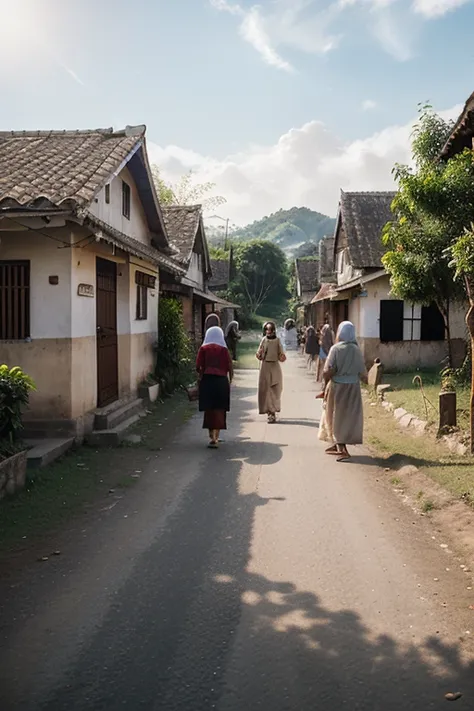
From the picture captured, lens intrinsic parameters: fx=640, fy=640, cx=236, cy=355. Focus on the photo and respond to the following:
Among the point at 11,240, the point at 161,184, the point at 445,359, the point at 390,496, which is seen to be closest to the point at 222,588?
the point at 390,496

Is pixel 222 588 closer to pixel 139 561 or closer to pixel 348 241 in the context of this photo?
pixel 139 561

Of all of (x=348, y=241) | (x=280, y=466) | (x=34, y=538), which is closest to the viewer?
(x=34, y=538)

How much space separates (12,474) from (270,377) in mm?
6302

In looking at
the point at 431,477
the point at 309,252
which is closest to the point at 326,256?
the point at 431,477

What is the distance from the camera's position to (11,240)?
9.07 metres

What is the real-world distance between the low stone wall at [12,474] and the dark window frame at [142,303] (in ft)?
23.1

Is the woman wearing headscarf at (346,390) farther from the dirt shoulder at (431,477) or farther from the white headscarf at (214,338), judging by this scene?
A: the white headscarf at (214,338)

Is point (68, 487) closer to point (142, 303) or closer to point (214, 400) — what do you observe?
point (214, 400)

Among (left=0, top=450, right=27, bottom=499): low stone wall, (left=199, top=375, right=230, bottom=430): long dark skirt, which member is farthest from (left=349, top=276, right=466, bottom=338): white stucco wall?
(left=0, top=450, right=27, bottom=499): low stone wall

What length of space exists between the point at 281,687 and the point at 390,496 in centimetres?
422

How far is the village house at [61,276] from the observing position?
8688mm

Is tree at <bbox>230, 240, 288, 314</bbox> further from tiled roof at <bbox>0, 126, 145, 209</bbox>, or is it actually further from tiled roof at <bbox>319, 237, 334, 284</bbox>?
tiled roof at <bbox>0, 126, 145, 209</bbox>

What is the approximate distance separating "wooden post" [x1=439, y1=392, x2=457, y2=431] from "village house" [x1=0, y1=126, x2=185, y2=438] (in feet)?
17.0

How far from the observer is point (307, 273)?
157 feet
